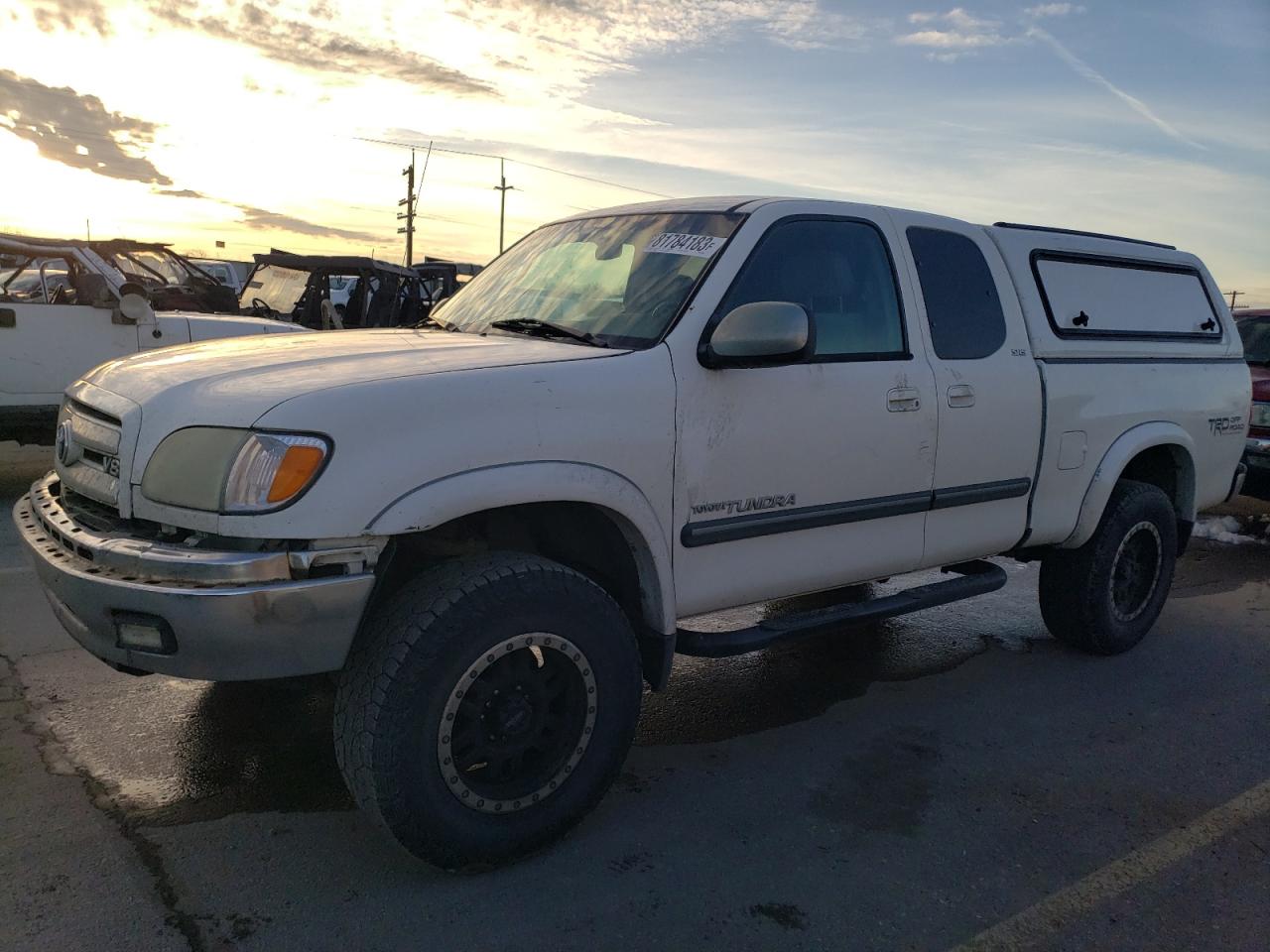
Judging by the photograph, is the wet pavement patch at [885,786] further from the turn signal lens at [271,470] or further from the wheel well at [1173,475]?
the wheel well at [1173,475]

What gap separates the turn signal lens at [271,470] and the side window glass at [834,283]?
152cm

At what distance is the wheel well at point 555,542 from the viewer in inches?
117

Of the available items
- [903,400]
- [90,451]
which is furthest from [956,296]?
[90,451]

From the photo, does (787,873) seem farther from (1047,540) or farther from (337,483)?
(1047,540)

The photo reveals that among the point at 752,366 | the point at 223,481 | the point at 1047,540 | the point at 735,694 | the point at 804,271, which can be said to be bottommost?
the point at 735,694

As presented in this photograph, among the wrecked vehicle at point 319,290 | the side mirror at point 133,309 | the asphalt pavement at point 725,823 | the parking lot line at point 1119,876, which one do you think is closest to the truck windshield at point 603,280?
the asphalt pavement at point 725,823

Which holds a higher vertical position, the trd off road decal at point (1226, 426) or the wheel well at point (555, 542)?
the trd off road decal at point (1226, 426)

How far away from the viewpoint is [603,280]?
360 cm

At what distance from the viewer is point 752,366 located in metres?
3.20

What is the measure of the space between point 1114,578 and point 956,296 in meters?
1.82

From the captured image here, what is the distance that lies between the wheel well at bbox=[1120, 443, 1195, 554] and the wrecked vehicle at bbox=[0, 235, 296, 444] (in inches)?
236

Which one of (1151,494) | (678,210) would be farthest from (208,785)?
(1151,494)

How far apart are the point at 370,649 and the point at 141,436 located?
848 mm

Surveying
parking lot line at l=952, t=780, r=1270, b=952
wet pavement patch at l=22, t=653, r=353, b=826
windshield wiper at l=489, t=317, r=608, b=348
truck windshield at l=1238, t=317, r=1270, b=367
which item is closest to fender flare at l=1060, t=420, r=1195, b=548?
parking lot line at l=952, t=780, r=1270, b=952
